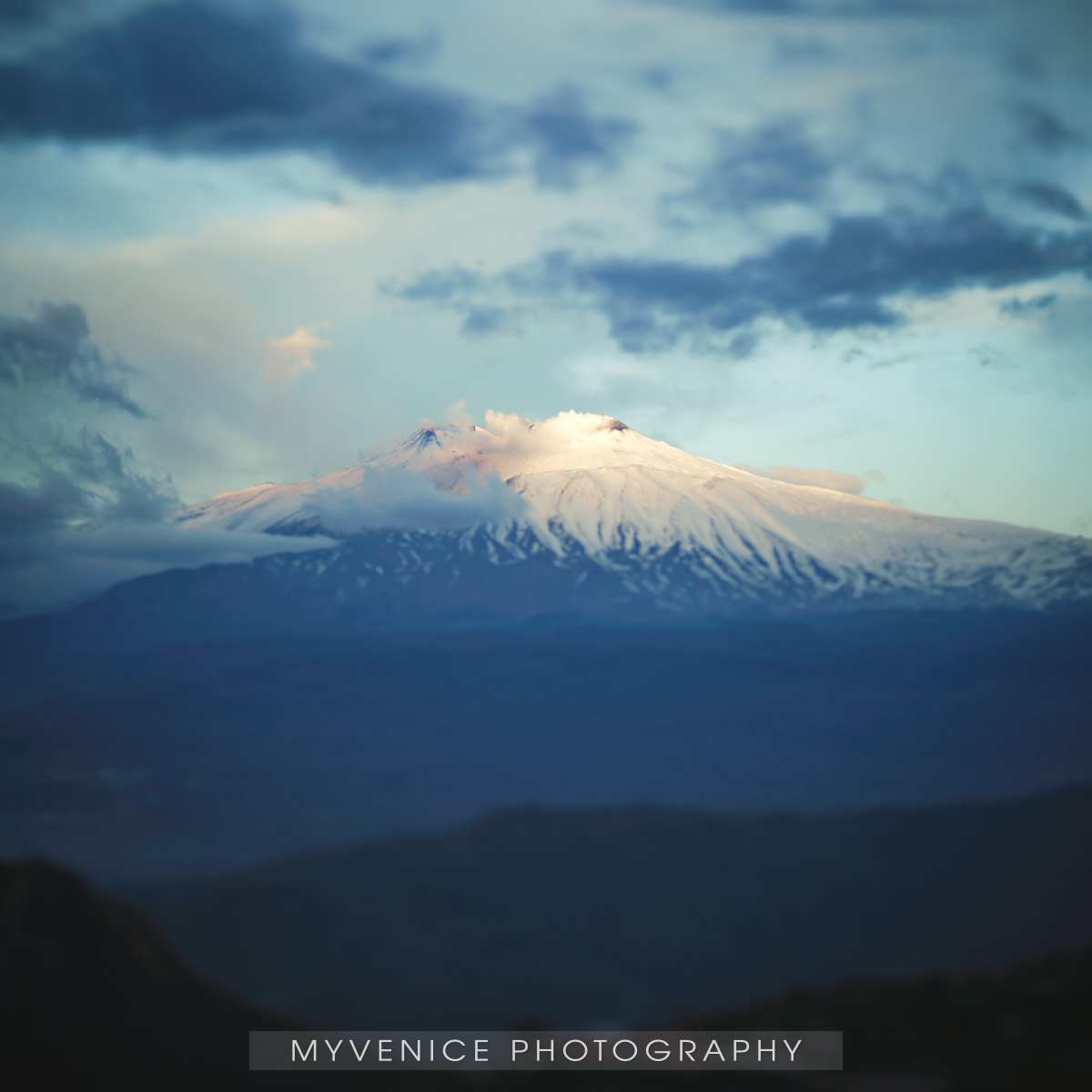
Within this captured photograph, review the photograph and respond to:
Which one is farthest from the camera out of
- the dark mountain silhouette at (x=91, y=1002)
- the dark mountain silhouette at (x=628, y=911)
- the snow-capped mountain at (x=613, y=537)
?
the snow-capped mountain at (x=613, y=537)

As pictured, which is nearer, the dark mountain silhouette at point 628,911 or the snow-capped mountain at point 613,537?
the dark mountain silhouette at point 628,911

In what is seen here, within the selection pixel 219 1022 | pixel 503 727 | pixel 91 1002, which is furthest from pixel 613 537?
pixel 91 1002

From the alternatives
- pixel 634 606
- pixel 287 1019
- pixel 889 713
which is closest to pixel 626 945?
pixel 287 1019

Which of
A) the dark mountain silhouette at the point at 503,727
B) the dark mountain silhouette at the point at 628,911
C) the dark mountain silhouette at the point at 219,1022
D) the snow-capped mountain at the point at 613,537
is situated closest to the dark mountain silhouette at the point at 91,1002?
the dark mountain silhouette at the point at 219,1022

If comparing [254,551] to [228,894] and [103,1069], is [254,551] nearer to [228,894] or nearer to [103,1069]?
[228,894]

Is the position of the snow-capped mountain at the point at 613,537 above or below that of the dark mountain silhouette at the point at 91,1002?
above

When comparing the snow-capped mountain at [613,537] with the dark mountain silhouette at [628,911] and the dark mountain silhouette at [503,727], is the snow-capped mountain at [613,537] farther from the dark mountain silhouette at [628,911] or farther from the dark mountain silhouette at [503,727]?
the dark mountain silhouette at [628,911]
